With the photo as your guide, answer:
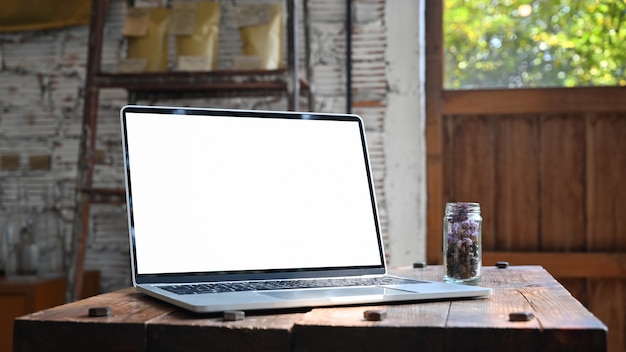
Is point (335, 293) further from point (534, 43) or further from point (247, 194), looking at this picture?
point (534, 43)

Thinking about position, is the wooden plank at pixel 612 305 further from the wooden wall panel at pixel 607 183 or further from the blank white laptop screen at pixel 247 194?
the blank white laptop screen at pixel 247 194

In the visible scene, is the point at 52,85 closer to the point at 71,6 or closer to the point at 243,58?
the point at 71,6

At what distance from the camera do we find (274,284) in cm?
117

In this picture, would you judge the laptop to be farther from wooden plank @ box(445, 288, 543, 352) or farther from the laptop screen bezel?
wooden plank @ box(445, 288, 543, 352)

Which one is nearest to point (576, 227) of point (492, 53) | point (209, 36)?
point (492, 53)

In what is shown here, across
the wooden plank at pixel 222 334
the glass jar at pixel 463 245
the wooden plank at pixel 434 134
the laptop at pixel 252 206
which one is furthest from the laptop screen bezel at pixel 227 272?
the wooden plank at pixel 434 134

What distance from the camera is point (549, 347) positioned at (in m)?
0.82

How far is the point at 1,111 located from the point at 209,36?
2.69 feet

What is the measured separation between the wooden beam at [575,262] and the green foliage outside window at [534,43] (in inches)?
21.1

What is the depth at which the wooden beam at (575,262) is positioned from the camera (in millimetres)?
2482

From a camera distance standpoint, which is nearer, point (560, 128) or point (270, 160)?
point (270, 160)

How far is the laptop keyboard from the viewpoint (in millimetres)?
1093

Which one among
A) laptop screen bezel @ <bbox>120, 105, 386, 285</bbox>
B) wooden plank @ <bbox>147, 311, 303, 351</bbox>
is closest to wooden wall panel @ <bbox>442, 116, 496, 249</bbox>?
laptop screen bezel @ <bbox>120, 105, 386, 285</bbox>

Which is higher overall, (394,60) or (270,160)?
(394,60)
